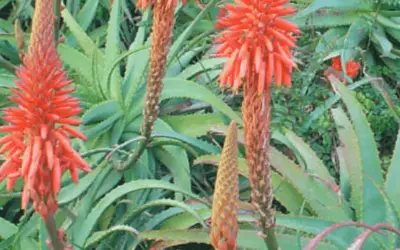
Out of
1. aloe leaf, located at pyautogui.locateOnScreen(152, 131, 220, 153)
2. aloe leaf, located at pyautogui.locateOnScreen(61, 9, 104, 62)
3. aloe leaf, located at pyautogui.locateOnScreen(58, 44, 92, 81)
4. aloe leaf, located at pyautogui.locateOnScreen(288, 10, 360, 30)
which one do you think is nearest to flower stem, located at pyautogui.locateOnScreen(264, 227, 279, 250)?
aloe leaf, located at pyautogui.locateOnScreen(152, 131, 220, 153)

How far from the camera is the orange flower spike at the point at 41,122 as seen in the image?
1.44 meters

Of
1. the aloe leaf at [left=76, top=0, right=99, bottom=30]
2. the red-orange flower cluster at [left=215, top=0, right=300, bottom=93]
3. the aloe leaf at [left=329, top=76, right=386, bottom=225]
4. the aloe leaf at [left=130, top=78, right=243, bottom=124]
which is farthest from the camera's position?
the aloe leaf at [left=76, top=0, right=99, bottom=30]

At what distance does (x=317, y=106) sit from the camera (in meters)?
2.96

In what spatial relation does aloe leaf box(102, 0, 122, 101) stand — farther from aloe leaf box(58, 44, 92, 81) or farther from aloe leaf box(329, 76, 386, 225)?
aloe leaf box(329, 76, 386, 225)

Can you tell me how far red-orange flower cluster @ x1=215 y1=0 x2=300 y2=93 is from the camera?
61.9 inches

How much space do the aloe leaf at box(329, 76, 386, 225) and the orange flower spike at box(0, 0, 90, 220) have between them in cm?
98

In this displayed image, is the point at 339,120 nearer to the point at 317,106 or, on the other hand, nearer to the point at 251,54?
the point at 317,106

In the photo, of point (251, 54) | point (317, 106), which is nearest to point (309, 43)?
point (317, 106)

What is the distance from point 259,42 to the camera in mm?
1602

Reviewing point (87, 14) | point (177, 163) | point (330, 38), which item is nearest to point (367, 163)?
point (177, 163)

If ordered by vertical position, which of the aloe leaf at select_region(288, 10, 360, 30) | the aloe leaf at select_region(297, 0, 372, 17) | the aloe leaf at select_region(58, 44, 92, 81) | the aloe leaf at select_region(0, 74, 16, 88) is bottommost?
Result: the aloe leaf at select_region(0, 74, 16, 88)

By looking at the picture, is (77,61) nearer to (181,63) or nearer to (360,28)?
(181,63)

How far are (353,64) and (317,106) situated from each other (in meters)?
0.38

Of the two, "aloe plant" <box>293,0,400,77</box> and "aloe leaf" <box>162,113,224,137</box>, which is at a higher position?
"aloe plant" <box>293,0,400,77</box>
